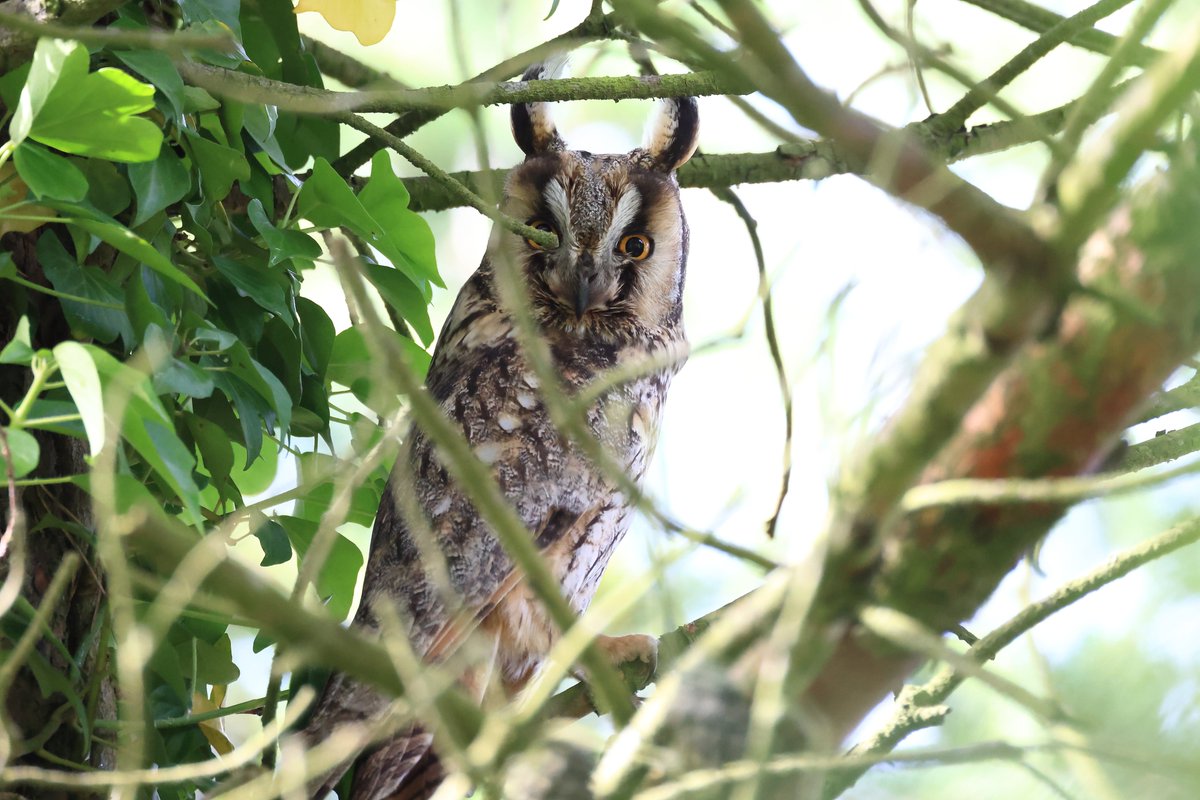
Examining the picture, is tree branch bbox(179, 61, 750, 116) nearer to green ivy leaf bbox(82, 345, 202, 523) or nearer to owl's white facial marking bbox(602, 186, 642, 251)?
green ivy leaf bbox(82, 345, 202, 523)

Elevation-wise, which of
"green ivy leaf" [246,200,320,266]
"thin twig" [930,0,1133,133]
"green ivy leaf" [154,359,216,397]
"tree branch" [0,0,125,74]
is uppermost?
"thin twig" [930,0,1133,133]

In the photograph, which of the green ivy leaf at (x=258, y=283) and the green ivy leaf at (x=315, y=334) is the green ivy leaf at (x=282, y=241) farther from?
the green ivy leaf at (x=315, y=334)

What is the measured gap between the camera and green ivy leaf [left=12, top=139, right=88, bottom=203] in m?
1.30

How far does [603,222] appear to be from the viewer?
2.34 meters

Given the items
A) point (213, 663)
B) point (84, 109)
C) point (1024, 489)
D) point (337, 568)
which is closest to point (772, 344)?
point (337, 568)

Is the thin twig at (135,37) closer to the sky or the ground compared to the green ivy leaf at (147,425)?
closer to the sky

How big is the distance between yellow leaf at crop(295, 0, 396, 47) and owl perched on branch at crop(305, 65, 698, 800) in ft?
1.29

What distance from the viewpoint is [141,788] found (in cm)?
142

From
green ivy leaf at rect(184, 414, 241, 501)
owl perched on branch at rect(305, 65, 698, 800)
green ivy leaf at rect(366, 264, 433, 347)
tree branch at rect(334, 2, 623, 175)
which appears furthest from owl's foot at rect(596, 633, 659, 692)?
tree branch at rect(334, 2, 623, 175)

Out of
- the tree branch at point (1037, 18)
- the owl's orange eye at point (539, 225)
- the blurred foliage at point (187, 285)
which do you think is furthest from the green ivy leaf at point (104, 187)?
the tree branch at point (1037, 18)

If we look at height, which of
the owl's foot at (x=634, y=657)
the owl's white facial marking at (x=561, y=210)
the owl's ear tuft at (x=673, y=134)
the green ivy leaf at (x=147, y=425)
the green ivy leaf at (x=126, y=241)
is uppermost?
the owl's ear tuft at (x=673, y=134)

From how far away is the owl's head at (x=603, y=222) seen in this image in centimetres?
232

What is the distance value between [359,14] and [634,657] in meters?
1.21

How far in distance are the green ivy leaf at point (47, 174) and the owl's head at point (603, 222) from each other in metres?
1.03
